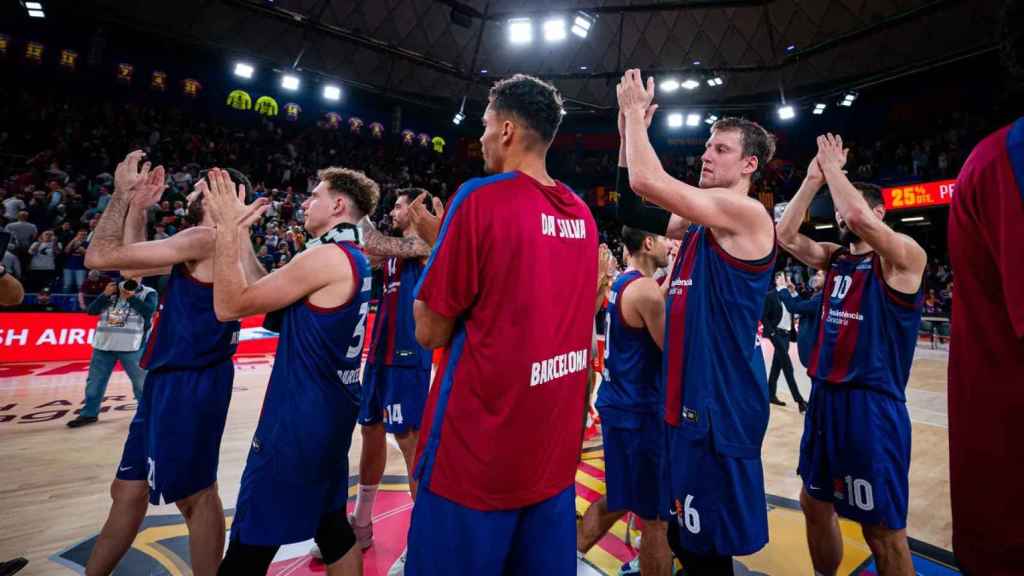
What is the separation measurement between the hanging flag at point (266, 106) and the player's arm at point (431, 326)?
25698 millimetres

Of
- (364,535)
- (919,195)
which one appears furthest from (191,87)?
(919,195)

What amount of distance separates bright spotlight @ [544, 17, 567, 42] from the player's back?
1511 centimetres


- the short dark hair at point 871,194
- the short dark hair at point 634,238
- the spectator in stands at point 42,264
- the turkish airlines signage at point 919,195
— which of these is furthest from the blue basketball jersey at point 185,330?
the turkish airlines signage at point 919,195

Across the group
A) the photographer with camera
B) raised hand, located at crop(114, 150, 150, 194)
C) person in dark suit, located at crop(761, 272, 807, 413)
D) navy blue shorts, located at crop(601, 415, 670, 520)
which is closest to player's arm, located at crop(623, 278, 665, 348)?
navy blue shorts, located at crop(601, 415, 670, 520)

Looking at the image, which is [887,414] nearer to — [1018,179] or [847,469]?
[847,469]

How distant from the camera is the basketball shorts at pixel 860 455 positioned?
7.93 feet

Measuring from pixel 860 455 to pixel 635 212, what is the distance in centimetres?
173

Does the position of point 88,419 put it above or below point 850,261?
below

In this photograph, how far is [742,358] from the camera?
81.0 inches

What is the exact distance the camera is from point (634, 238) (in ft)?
9.89

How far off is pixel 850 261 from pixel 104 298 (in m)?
7.69

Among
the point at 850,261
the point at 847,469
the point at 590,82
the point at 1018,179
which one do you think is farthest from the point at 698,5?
the point at 1018,179

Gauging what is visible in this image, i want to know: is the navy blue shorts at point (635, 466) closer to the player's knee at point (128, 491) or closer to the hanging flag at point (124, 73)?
the player's knee at point (128, 491)

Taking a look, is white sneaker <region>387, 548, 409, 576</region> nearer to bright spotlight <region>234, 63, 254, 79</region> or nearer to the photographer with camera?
the photographer with camera
